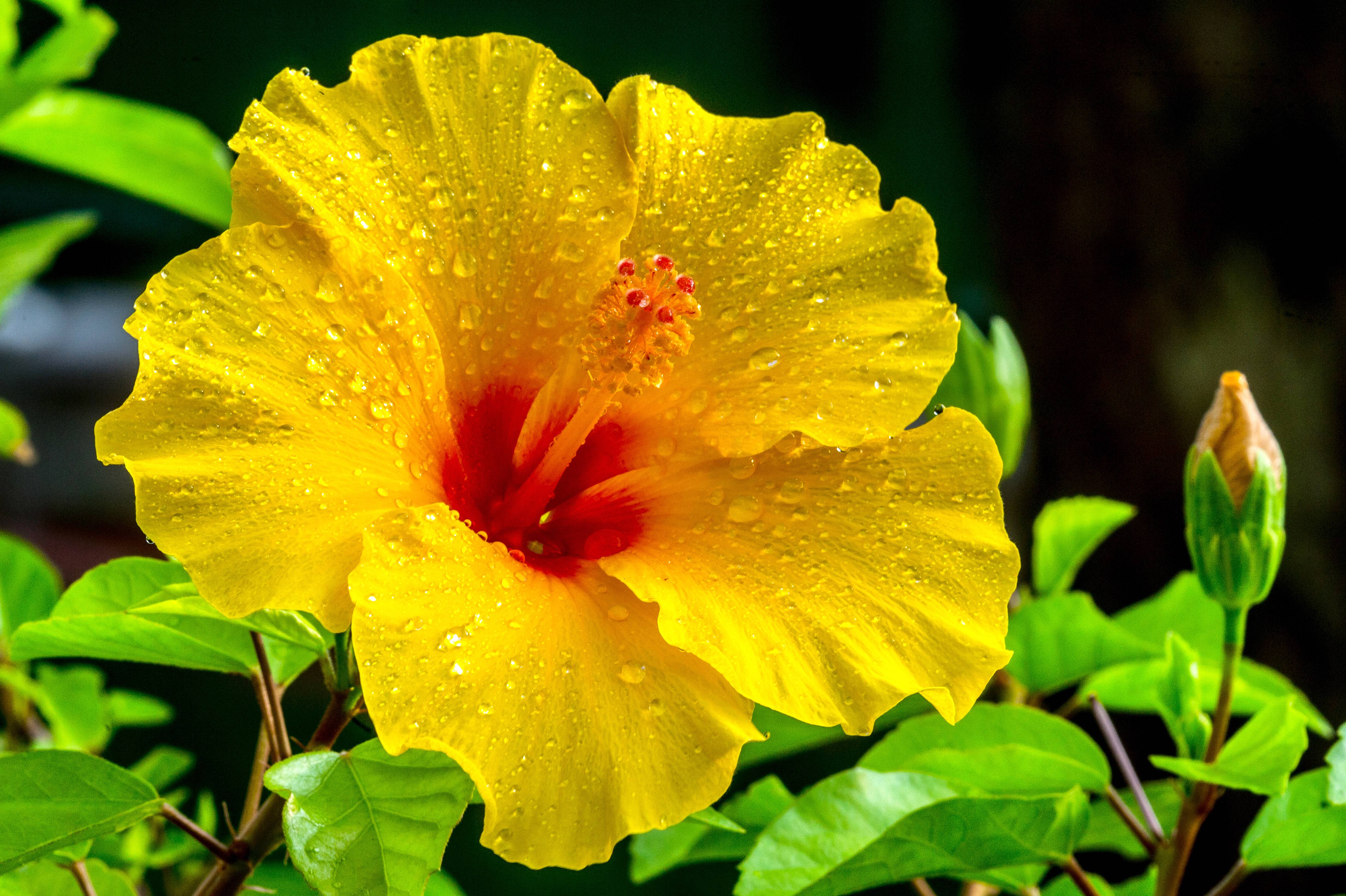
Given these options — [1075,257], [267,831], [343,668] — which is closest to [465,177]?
[343,668]

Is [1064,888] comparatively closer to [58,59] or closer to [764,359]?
[764,359]

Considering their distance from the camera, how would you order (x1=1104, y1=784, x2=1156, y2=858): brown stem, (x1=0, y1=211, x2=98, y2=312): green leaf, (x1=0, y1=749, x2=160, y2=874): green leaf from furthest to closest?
(x1=0, y1=211, x2=98, y2=312): green leaf
(x1=1104, y1=784, x2=1156, y2=858): brown stem
(x1=0, y1=749, x2=160, y2=874): green leaf

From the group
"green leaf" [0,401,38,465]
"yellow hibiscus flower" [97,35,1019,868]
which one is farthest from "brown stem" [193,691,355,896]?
"green leaf" [0,401,38,465]

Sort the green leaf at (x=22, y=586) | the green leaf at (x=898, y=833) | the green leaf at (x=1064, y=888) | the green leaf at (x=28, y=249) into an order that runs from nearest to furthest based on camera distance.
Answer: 1. the green leaf at (x=898, y=833)
2. the green leaf at (x=1064, y=888)
3. the green leaf at (x=22, y=586)
4. the green leaf at (x=28, y=249)

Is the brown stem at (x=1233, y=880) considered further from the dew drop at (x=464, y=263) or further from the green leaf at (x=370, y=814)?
the dew drop at (x=464, y=263)

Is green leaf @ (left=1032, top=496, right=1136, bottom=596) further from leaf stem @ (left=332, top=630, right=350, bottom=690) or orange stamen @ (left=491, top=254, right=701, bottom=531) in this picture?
leaf stem @ (left=332, top=630, right=350, bottom=690)

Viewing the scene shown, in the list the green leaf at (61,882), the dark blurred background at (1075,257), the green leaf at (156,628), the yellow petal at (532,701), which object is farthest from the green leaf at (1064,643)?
the dark blurred background at (1075,257)
